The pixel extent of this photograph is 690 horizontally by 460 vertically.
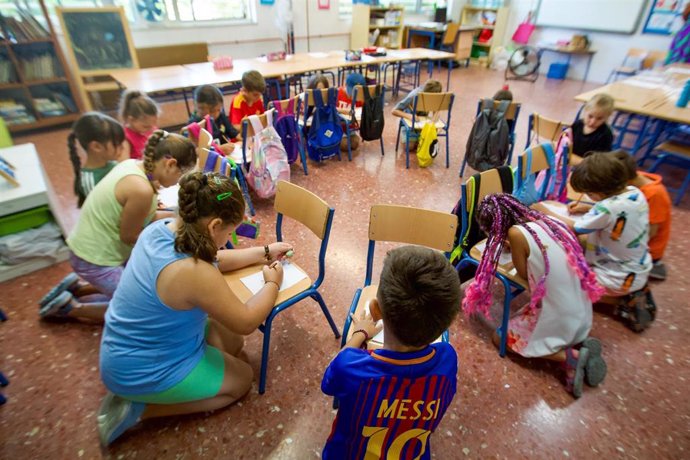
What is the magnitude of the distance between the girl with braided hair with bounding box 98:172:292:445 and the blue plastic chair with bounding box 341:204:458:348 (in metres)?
0.48

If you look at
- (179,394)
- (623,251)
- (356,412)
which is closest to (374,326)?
(356,412)

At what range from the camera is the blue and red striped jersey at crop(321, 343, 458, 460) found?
2.93 ft

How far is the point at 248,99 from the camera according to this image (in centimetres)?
337

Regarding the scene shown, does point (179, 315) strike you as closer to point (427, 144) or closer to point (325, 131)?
point (325, 131)

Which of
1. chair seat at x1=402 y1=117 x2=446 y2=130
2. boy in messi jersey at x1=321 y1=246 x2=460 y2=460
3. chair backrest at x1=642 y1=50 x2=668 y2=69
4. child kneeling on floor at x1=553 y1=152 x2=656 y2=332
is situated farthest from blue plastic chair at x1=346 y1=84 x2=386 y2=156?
chair backrest at x1=642 y1=50 x2=668 y2=69

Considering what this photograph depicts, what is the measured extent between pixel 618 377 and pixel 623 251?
64cm

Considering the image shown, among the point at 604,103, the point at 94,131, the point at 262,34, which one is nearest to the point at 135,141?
the point at 94,131

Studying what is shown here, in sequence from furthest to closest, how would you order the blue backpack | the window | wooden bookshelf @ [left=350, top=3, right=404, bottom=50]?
the window < wooden bookshelf @ [left=350, top=3, right=404, bottom=50] < the blue backpack

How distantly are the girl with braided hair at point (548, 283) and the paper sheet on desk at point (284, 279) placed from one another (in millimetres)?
896

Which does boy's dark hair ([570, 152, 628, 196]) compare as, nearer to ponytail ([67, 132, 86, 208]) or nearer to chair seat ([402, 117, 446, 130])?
chair seat ([402, 117, 446, 130])

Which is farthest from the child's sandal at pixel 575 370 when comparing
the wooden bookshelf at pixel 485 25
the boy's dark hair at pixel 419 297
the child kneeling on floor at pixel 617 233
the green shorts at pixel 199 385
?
the wooden bookshelf at pixel 485 25

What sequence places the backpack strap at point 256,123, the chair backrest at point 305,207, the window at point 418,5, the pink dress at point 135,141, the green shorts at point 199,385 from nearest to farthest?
the green shorts at point 199,385 → the chair backrest at point 305,207 → the pink dress at point 135,141 → the backpack strap at point 256,123 → the window at point 418,5

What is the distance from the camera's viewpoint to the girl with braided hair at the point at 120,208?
5.23 feet

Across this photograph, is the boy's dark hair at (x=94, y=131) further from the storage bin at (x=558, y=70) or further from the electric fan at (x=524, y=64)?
the storage bin at (x=558, y=70)
